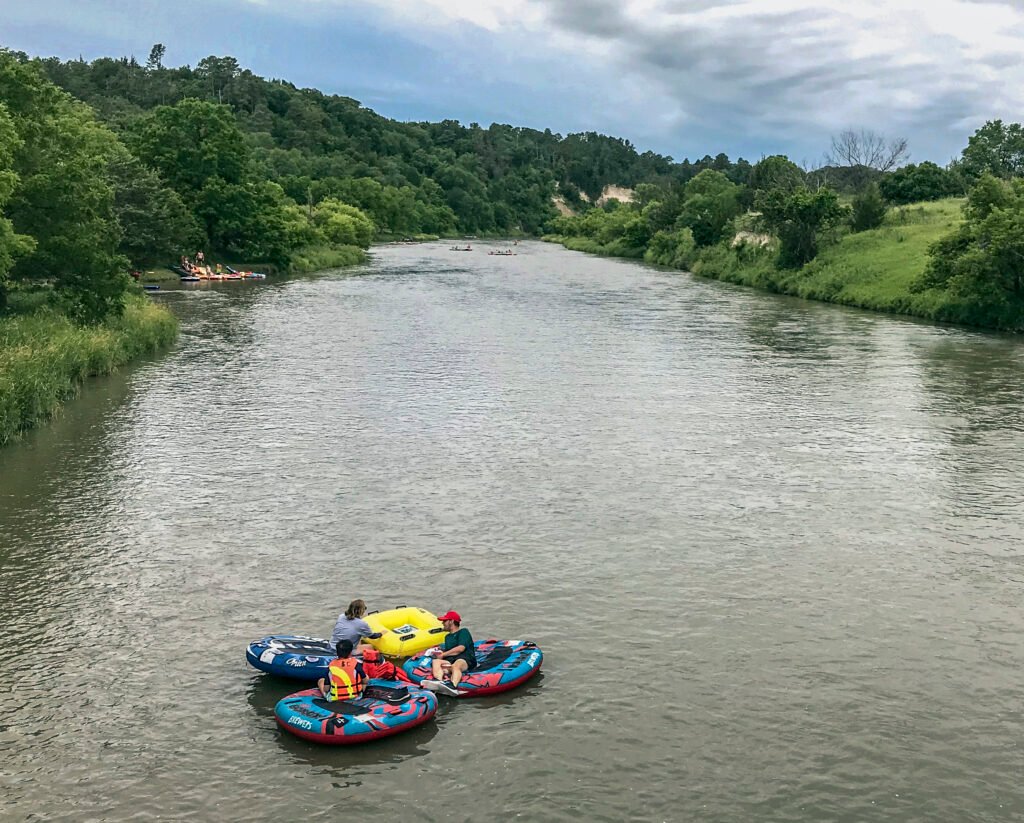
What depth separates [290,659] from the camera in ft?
54.4

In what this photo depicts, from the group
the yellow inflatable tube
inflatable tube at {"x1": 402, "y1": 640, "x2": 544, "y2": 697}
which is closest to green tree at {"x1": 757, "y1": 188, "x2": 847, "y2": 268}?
the yellow inflatable tube

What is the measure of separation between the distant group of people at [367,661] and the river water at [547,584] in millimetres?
540

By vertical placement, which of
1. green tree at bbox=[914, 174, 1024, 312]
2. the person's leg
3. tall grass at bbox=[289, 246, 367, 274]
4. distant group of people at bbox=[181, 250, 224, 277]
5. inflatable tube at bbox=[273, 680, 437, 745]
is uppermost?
green tree at bbox=[914, 174, 1024, 312]

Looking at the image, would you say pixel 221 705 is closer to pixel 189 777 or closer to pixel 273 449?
pixel 189 777

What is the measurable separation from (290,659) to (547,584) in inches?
249

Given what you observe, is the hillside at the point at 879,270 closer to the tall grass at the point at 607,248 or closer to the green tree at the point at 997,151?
the green tree at the point at 997,151

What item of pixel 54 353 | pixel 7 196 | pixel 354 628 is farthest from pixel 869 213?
pixel 354 628

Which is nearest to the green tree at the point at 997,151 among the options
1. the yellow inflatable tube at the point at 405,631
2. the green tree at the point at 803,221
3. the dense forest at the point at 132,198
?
the green tree at the point at 803,221

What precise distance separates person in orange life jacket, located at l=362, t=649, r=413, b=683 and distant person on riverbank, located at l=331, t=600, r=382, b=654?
49 cm

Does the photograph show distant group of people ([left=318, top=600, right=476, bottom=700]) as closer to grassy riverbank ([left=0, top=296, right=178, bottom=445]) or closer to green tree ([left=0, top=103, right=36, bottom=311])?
grassy riverbank ([left=0, top=296, right=178, bottom=445])

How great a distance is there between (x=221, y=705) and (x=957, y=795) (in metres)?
10.9

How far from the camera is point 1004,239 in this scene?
5769 cm

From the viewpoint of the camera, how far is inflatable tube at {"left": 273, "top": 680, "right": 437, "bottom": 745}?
14930mm

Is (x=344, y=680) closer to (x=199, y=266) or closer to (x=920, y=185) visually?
(x=199, y=266)
